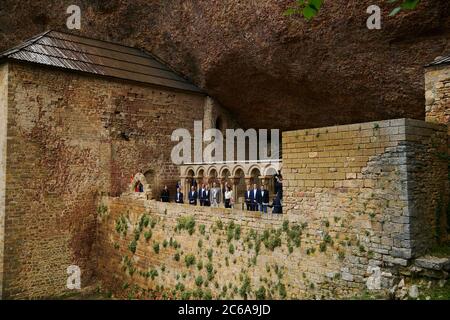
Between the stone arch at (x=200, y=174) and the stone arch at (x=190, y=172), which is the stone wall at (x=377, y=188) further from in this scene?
the stone arch at (x=190, y=172)

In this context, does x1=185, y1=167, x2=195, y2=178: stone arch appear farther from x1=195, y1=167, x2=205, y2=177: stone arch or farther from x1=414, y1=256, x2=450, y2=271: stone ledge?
x1=414, y1=256, x2=450, y2=271: stone ledge

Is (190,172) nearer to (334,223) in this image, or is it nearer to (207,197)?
(207,197)

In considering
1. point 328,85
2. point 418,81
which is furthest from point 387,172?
point 328,85

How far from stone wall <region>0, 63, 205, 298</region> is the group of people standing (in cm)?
265

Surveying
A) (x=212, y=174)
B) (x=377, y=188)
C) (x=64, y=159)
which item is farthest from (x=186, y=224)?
(x=64, y=159)

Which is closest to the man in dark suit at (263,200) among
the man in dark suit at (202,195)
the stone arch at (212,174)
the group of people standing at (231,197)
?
the group of people standing at (231,197)

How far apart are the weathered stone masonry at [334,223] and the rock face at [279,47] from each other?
3.87 metres

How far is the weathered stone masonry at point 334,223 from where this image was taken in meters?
7.29

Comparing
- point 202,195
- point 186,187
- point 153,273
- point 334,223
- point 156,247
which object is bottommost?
point 153,273

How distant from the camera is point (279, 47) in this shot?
519 inches

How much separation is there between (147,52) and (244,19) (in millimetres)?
6560

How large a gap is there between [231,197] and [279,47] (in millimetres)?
5302

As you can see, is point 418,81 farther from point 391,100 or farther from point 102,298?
point 102,298

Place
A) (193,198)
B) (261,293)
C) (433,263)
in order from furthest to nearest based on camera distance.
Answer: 1. (193,198)
2. (261,293)
3. (433,263)
